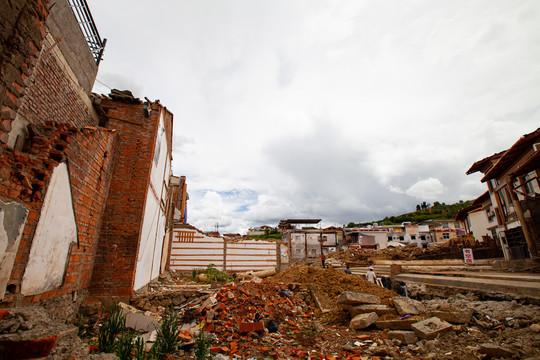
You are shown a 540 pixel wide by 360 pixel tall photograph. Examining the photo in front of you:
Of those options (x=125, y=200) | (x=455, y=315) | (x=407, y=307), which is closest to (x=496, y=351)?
(x=455, y=315)

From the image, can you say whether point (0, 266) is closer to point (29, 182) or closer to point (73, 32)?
point (29, 182)

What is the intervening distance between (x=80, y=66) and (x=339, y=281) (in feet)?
31.3

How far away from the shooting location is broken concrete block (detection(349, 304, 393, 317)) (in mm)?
5879

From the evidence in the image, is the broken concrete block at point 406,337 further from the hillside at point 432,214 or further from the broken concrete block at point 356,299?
the hillside at point 432,214

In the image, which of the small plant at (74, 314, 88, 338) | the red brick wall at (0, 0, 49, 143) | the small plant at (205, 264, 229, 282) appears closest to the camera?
the red brick wall at (0, 0, 49, 143)

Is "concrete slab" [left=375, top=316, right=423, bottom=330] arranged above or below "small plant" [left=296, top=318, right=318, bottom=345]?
above

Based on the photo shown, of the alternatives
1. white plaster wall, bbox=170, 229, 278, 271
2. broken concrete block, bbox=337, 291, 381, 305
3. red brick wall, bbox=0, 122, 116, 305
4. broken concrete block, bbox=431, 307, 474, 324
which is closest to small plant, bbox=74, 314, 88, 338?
red brick wall, bbox=0, 122, 116, 305

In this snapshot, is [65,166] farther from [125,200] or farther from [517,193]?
[517,193]

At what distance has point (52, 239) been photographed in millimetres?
4203

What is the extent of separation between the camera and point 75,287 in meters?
5.17

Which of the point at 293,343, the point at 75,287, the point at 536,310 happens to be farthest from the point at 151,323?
the point at 536,310

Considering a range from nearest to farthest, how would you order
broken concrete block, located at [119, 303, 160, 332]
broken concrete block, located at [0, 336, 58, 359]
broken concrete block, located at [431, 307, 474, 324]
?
1. broken concrete block, located at [0, 336, 58, 359]
2. broken concrete block, located at [431, 307, 474, 324]
3. broken concrete block, located at [119, 303, 160, 332]

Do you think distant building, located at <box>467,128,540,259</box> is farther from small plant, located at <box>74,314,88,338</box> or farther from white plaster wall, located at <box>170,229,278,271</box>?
small plant, located at <box>74,314,88,338</box>

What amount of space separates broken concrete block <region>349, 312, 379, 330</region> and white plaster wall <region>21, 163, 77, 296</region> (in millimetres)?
5973
